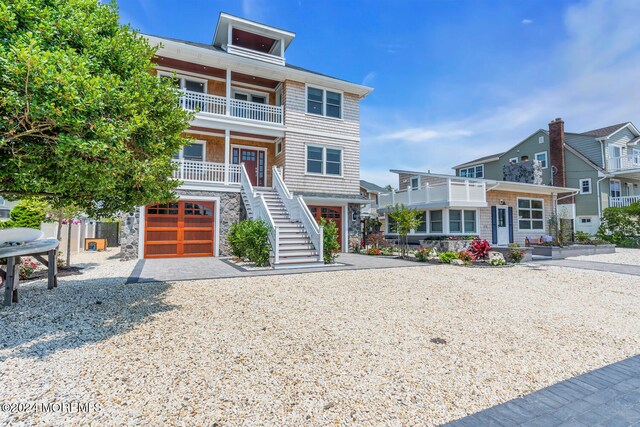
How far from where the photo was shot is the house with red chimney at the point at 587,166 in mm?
23156

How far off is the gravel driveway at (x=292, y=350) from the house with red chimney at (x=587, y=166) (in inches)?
826

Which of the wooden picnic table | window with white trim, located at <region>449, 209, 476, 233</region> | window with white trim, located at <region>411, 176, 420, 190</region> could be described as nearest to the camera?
the wooden picnic table

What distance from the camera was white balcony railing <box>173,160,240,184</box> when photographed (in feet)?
41.7

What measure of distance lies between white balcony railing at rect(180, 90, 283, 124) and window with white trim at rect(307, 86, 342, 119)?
1728 millimetres

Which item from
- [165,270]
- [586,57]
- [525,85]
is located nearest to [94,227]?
[165,270]

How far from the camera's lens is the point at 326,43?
1478cm

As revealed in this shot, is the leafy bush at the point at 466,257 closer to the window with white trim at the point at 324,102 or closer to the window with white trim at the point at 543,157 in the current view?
the window with white trim at the point at 324,102

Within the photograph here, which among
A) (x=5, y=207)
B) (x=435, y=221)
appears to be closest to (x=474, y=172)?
(x=435, y=221)

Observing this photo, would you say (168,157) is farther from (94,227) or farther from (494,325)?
(94,227)

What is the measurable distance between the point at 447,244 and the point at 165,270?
550 inches

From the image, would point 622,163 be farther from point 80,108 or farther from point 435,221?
point 80,108

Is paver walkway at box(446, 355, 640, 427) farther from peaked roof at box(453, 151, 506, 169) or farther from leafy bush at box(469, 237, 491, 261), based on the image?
peaked roof at box(453, 151, 506, 169)

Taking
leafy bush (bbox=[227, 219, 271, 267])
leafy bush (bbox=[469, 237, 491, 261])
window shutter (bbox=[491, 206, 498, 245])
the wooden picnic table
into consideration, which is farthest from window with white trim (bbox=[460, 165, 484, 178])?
the wooden picnic table

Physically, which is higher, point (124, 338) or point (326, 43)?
point (326, 43)
